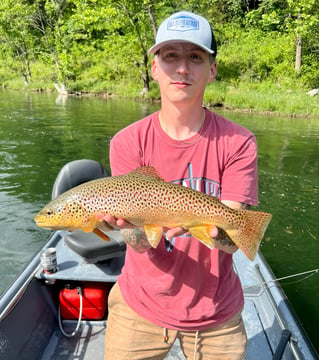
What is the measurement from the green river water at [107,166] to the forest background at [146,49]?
6.61m

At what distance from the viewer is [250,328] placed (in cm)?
360

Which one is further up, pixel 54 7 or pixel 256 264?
pixel 54 7

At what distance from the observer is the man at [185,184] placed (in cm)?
199

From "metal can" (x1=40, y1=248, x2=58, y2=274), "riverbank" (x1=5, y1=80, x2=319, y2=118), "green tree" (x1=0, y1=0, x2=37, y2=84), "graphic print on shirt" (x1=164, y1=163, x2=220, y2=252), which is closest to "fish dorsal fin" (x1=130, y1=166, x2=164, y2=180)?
"graphic print on shirt" (x1=164, y1=163, x2=220, y2=252)

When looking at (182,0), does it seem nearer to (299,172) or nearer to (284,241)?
(299,172)

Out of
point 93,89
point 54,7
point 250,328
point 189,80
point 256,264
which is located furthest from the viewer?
point 54,7

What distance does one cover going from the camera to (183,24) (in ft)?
6.42

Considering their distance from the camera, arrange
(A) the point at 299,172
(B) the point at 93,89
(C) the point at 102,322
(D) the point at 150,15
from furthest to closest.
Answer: (B) the point at 93,89 < (D) the point at 150,15 < (A) the point at 299,172 < (C) the point at 102,322

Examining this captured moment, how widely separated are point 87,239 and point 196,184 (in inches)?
91.2

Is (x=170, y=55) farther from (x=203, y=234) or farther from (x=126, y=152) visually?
(x=203, y=234)

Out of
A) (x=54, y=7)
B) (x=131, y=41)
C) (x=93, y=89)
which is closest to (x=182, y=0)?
(x=131, y=41)

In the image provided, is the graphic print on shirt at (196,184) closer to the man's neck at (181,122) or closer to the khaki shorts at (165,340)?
the man's neck at (181,122)

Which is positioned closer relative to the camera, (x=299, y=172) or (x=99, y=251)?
(x=99, y=251)

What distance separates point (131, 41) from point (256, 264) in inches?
1190
